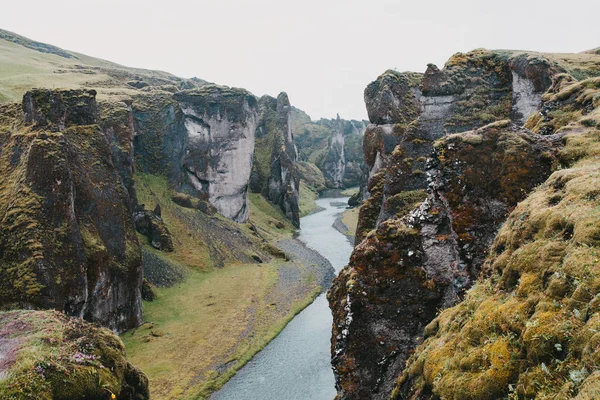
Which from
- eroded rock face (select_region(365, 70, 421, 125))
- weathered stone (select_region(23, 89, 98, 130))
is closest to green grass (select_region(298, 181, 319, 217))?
eroded rock face (select_region(365, 70, 421, 125))

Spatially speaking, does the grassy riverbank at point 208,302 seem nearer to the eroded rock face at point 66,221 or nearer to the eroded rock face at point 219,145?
the eroded rock face at point 66,221

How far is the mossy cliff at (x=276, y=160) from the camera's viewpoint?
412ft

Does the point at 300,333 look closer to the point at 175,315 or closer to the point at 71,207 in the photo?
the point at 175,315

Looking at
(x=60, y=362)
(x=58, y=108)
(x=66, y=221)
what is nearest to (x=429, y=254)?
(x=60, y=362)

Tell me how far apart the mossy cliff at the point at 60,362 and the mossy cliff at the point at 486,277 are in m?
11.1

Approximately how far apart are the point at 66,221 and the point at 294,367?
82.1 feet

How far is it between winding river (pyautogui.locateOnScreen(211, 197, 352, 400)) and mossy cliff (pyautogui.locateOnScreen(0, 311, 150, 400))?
1428 cm

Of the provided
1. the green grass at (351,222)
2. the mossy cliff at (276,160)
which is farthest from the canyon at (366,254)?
the mossy cliff at (276,160)

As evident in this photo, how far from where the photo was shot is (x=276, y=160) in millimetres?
129750

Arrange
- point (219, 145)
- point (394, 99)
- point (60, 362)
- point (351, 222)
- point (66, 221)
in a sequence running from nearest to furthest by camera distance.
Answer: point (60, 362) < point (66, 221) < point (394, 99) < point (219, 145) < point (351, 222)

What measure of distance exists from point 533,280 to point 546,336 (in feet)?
6.48

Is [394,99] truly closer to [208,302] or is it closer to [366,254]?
[208,302]

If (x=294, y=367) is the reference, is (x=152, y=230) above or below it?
above

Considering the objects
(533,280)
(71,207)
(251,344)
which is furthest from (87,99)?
(533,280)
